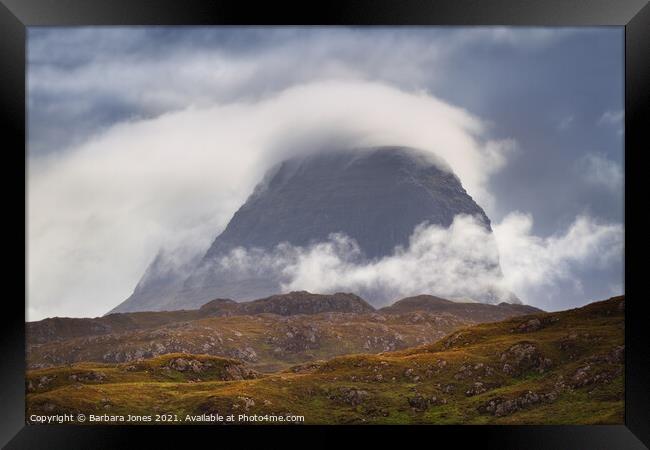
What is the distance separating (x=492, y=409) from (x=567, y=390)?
520 cm

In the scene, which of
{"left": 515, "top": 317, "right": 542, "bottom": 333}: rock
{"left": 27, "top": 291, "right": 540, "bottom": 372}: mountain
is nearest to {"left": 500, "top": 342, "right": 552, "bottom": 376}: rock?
{"left": 515, "top": 317, "right": 542, "bottom": 333}: rock

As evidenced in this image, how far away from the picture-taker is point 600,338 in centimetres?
3206

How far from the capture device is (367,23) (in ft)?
72.0

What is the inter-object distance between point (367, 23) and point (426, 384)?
2336 cm

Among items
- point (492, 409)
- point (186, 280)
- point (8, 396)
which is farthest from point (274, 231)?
point (8, 396)

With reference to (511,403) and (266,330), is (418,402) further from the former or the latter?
(266,330)

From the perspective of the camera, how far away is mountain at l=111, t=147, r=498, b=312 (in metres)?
39.5

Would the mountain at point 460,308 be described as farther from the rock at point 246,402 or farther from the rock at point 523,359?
the rock at point 246,402

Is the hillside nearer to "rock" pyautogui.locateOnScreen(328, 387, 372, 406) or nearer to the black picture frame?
"rock" pyautogui.locateOnScreen(328, 387, 372, 406)

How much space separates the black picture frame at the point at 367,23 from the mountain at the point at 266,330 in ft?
42.6

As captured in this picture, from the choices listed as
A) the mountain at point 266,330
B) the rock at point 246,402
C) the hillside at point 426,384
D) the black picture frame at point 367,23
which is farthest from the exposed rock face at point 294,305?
the black picture frame at point 367,23

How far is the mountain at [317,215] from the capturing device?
39469mm

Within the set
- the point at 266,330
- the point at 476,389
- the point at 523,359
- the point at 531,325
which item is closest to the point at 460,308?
the point at 531,325

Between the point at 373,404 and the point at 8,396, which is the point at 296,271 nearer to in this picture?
the point at 373,404
